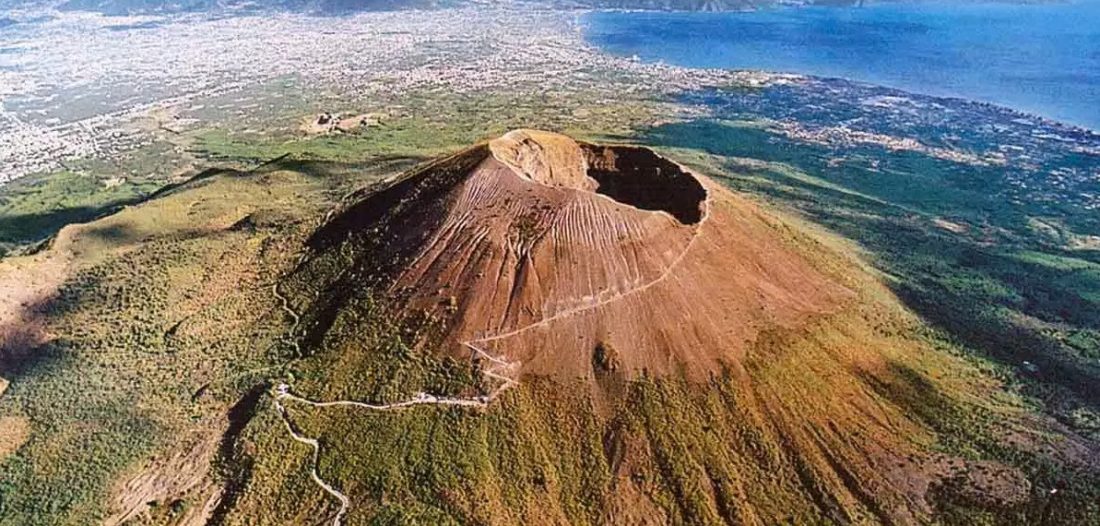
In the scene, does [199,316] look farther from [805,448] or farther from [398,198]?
[805,448]

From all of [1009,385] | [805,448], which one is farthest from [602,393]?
[1009,385]

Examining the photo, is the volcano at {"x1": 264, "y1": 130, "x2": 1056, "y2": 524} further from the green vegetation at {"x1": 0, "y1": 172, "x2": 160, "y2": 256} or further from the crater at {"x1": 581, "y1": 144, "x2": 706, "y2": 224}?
the green vegetation at {"x1": 0, "y1": 172, "x2": 160, "y2": 256}

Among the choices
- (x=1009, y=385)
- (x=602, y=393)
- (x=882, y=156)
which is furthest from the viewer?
(x=882, y=156)

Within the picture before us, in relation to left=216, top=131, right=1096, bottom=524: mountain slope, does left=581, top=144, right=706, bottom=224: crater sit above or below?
above

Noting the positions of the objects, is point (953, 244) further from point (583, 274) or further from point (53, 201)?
point (53, 201)

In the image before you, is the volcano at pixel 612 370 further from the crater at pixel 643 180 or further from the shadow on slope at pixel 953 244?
the shadow on slope at pixel 953 244

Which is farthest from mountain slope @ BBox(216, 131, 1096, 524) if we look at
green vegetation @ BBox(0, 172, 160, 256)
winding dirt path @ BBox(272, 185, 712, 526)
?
green vegetation @ BBox(0, 172, 160, 256)
